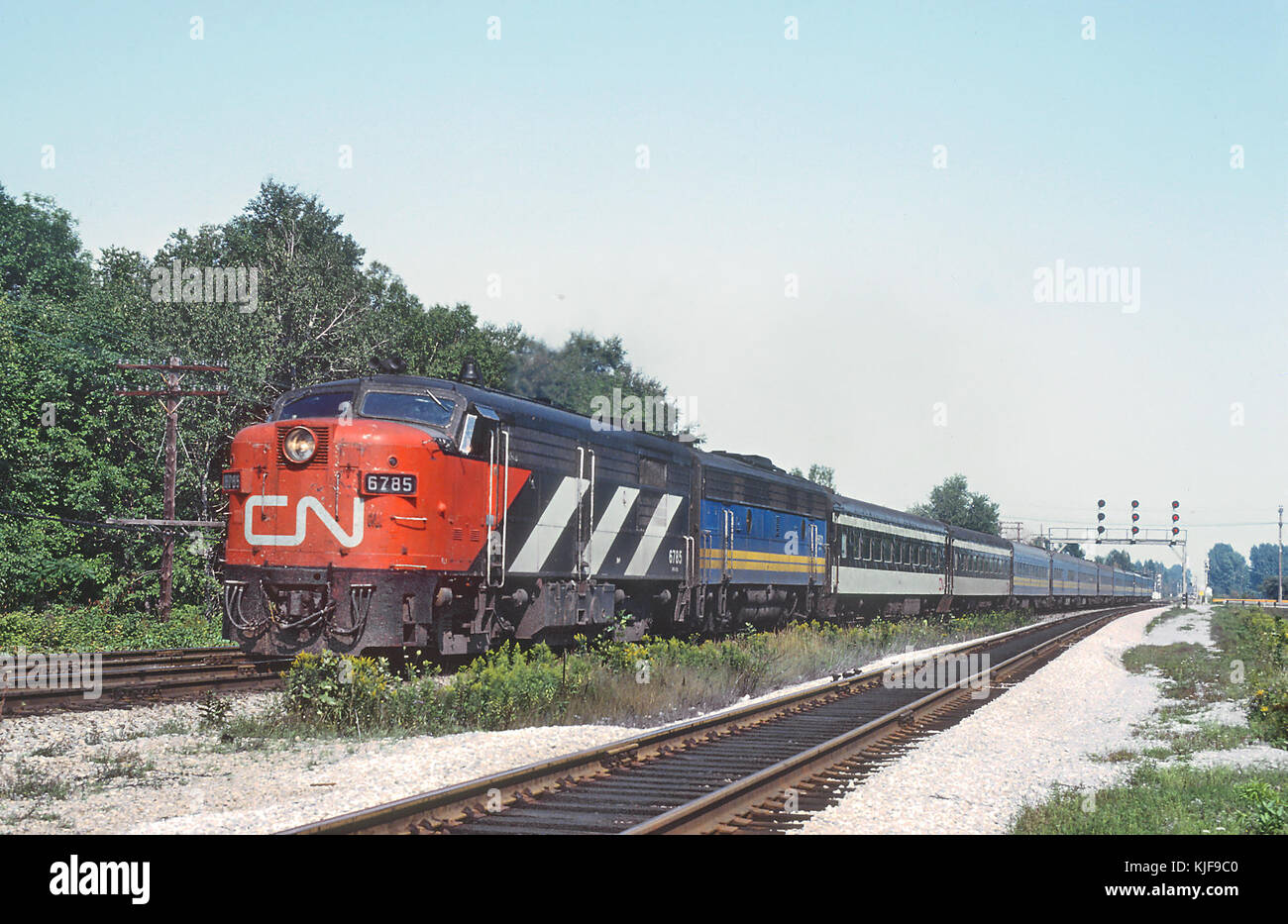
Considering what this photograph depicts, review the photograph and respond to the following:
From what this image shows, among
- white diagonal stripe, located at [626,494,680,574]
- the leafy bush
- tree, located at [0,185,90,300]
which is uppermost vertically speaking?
tree, located at [0,185,90,300]

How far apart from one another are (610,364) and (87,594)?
2349 inches

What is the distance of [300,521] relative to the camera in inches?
545

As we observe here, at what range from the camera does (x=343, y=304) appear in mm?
42125

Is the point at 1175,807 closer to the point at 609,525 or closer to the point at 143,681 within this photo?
the point at 609,525

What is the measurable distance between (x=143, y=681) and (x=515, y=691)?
6301 mm

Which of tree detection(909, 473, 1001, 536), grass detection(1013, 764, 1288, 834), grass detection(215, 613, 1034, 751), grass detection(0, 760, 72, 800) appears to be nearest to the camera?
grass detection(1013, 764, 1288, 834)

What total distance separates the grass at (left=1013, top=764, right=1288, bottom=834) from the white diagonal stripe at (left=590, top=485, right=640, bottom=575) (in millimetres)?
8875

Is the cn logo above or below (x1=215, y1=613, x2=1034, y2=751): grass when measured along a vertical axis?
above

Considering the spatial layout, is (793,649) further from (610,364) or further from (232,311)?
(610,364)

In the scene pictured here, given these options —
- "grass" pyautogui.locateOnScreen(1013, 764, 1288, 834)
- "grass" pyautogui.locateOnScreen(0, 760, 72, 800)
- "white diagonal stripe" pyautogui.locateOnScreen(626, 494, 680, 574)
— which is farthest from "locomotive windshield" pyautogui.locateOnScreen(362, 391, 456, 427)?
"grass" pyautogui.locateOnScreen(1013, 764, 1288, 834)

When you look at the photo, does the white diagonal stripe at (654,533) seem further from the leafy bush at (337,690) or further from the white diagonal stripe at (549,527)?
the leafy bush at (337,690)

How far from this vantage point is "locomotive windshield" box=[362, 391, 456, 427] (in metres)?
14.5

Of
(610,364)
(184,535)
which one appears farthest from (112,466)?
(610,364)

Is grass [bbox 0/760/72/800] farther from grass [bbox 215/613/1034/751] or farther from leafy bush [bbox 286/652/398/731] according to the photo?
leafy bush [bbox 286/652/398/731]
